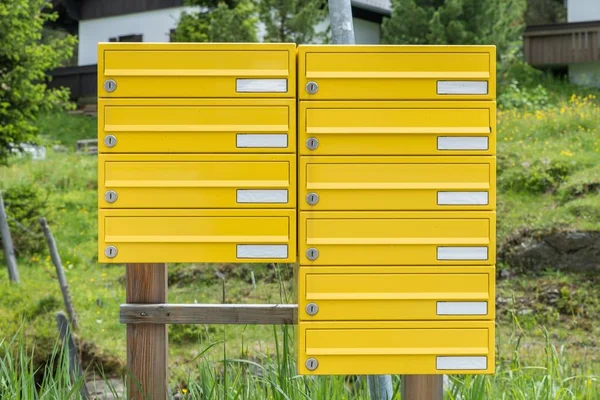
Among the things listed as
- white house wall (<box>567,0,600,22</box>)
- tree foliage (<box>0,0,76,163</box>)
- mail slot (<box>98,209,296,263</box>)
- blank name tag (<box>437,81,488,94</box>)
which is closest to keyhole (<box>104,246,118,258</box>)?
mail slot (<box>98,209,296,263</box>)

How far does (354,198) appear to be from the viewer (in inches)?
99.3

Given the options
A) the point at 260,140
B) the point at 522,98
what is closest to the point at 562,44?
the point at 522,98

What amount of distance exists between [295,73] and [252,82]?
0.41ft

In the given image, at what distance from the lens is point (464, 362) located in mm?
2570

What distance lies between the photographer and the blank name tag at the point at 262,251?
8.28ft

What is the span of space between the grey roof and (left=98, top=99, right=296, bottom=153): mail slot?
17.1 meters

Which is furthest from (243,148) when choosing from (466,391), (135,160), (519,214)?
(519,214)

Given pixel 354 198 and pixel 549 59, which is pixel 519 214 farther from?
pixel 549 59

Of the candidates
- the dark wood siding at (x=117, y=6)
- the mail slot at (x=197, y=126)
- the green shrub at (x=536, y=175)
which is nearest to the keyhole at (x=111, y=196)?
the mail slot at (x=197, y=126)

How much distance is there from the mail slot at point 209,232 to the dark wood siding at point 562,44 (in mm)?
15046

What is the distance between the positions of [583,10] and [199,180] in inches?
685

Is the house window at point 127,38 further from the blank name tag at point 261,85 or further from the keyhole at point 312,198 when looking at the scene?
the keyhole at point 312,198

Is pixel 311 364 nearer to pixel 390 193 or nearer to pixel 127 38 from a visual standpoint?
pixel 390 193

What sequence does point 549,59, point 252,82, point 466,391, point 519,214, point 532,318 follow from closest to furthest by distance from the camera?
1. point 252,82
2. point 466,391
3. point 532,318
4. point 519,214
5. point 549,59
